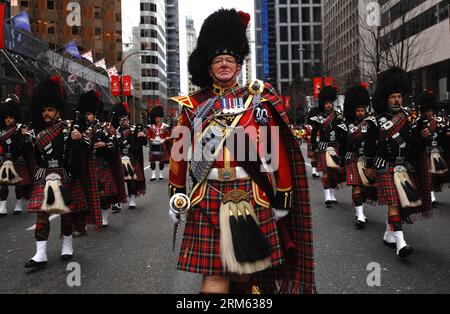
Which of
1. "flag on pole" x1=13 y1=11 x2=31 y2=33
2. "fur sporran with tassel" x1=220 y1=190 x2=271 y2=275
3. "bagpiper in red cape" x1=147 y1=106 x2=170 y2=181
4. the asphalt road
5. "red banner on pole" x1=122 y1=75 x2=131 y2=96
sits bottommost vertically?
the asphalt road

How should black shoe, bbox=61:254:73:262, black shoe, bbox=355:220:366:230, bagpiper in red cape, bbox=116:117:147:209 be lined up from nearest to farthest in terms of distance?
1. black shoe, bbox=61:254:73:262
2. black shoe, bbox=355:220:366:230
3. bagpiper in red cape, bbox=116:117:147:209

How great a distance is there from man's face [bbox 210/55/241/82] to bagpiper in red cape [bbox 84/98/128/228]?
442cm

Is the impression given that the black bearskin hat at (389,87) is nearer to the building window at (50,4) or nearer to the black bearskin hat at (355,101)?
the black bearskin hat at (355,101)

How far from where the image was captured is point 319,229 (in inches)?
304

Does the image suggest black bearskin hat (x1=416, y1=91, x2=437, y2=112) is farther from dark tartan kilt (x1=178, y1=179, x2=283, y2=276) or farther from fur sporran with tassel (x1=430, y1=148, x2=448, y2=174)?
dark tartan kilt (x1=178, y1=179, x2=283, y2=276)

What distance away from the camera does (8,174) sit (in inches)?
382

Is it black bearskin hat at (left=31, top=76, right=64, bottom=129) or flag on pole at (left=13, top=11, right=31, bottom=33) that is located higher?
flag on pole at (left=13, top=11, right=31, bottom=33)

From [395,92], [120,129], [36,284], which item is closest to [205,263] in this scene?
[36,284]

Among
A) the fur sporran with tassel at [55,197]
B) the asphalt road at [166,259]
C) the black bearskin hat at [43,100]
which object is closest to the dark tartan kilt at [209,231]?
the asphalt road at [166,259]

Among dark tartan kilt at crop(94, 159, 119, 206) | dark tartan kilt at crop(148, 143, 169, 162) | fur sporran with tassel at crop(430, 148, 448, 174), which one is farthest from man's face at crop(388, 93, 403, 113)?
dark tartan kilt at crop(148, 143, 169, 162)

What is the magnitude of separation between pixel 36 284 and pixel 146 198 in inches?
270

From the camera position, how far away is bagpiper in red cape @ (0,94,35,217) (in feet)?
31.7

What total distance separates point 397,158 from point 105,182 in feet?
15.5
